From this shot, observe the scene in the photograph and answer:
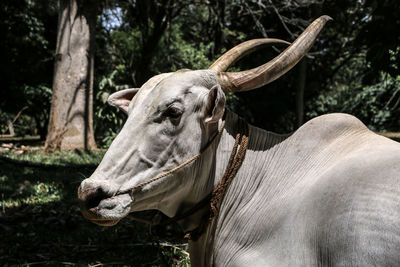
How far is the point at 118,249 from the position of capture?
3709mm

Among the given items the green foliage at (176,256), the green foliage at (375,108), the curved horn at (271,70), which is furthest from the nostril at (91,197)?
the green foliage at (375,108)

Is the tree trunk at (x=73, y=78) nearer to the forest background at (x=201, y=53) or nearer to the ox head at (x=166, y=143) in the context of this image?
the forest background at (x=201, y=53)

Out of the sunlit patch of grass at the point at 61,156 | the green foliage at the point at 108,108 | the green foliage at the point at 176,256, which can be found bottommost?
the sunlit patch of grass at the point at 61,156

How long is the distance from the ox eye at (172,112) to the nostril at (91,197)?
1.56 feet

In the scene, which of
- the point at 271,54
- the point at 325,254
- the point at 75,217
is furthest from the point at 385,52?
the point at 271,54

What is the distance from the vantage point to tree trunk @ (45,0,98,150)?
889 centimetres

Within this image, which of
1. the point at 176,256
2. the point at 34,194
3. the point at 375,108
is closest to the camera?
the point at 176,256

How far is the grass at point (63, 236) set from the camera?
3357mm

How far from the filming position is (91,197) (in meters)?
1.62

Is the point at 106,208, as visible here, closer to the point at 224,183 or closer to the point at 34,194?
the point at 224,183

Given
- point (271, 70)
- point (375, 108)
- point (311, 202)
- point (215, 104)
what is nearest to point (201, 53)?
point (375, 108)

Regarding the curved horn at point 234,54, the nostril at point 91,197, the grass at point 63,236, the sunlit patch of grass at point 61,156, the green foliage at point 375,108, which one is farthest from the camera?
the green foliage at point 375,108

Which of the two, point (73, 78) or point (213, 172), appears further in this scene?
point (73, 78)

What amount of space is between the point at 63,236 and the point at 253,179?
107 inches
